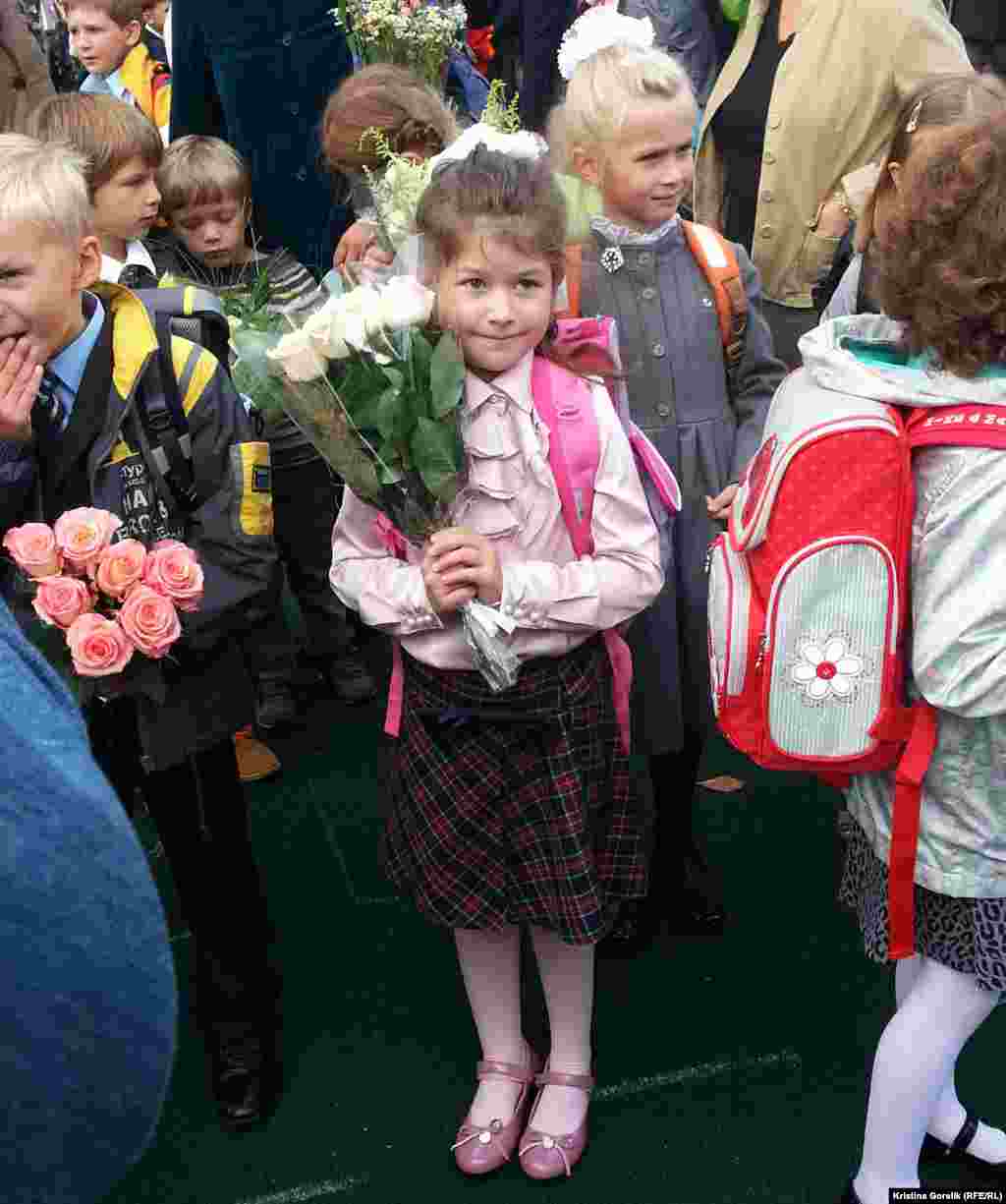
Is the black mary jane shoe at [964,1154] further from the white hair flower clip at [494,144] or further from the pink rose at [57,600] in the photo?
the white hair flower clip at [494,144]

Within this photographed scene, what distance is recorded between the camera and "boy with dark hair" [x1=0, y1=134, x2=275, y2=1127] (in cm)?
214

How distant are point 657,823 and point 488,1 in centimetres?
564

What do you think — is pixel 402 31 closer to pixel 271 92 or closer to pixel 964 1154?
pixel 271 92

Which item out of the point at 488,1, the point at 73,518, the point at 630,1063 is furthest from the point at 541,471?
the point at 488,1

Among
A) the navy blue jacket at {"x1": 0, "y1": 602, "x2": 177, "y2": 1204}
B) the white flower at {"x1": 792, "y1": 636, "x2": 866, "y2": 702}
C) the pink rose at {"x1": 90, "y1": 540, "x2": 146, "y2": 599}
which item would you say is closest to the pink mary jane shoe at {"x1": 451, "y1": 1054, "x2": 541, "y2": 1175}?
the white flower at {"x1": 792, "y1": 636, "x2": 866, "y2": 702}

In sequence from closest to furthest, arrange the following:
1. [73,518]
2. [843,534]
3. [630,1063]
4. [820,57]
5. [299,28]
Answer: [843,534] → [73,518] → [630,1063] → [820,57] → [299,28]

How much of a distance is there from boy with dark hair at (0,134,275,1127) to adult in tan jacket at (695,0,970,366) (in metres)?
1.73

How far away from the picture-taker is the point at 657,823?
3.01 m

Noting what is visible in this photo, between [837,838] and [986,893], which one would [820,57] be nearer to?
[837,838]

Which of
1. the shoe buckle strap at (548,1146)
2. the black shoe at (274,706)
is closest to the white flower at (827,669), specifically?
the shoe buckle strap at (548,1146)

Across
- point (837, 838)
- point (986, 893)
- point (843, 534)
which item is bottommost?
point (837, 838)

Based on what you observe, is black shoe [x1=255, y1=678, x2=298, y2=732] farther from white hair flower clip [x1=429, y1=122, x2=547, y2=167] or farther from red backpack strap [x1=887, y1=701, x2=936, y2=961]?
red backpack strap [x1=887, y1=701, x2=936, y2=961]

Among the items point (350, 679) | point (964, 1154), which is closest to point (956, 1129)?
point (964, 1154)

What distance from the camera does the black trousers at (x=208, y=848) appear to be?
8.08 feet
